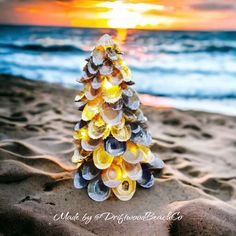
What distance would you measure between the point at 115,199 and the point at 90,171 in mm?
178

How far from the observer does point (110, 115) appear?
159 centimetres

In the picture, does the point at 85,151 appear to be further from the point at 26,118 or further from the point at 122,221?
the point at 26,118

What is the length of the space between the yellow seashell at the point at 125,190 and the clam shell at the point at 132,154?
104 mm

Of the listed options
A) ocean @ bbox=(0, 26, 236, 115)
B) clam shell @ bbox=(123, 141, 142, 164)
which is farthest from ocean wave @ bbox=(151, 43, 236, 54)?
clam shell @ bbox=(123, 141, 142, 164)

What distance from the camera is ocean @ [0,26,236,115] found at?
Result: 510cm

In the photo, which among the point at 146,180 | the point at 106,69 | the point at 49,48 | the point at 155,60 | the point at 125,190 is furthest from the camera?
the point at 49,48

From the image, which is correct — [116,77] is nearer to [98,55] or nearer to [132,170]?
[98,55]

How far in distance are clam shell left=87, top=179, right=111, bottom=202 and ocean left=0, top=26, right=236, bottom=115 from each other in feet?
8.81

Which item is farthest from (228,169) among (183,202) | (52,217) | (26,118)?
(26,118)

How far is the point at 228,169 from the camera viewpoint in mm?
2311

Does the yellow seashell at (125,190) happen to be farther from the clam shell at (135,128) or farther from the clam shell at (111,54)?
the clam shell at (111,54)

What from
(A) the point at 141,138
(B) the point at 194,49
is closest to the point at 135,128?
(A) the point at 141,138

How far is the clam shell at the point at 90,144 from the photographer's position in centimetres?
162

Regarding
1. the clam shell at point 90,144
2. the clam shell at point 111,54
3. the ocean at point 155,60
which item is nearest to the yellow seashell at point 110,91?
the clam shell at point 111,54
